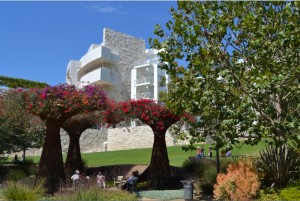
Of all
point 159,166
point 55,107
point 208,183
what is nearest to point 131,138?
point 159,166

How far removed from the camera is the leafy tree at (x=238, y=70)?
1051 cm

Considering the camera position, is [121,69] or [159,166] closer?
[159,166]

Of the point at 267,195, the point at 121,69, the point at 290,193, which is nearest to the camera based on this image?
the point at 290,193

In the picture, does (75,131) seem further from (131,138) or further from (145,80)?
(145,80)

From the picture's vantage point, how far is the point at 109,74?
5503 cm

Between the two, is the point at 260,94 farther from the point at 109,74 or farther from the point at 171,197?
the point at 109,74

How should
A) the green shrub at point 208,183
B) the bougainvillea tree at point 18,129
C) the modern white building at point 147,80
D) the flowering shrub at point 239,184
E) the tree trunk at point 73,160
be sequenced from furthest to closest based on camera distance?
1. the modern white building at point 147,80
2. the tree trunk at point 73,160
3. the bougainvillea tree at point 18,129
4. the green shrub at point 208,183
5. the flowering shrub at point 239,184

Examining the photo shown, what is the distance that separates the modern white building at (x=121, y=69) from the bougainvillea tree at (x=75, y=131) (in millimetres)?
29326

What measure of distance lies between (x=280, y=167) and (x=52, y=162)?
375 inches

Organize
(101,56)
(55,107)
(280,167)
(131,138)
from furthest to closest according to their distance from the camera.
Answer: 1. (101,56)
2. (131,138)
3. (55,107)
4. (280,167)

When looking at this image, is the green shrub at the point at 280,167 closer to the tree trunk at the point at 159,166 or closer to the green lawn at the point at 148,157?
the tree trunk at the point at 159,166

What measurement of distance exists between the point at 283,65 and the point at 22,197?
28.4 ft

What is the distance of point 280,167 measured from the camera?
38.3ft

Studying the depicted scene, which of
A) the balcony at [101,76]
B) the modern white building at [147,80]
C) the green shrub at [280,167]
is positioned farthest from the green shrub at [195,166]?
the modern white building at [147,80]
